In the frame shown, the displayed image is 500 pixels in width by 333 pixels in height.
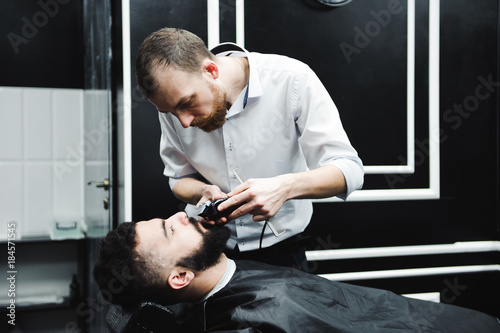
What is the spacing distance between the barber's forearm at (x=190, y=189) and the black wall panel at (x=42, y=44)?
5.99 feet

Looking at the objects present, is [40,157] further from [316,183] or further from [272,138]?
[316,183]

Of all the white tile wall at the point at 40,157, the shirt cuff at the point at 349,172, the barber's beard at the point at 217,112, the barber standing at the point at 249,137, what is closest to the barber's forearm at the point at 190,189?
the barber standing at the point at 249,137

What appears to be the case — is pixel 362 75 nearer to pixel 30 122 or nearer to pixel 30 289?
pixel 30 122

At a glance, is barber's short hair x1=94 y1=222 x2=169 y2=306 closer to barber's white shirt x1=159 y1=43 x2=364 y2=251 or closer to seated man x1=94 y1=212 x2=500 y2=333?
seated man x1=94 y1=212 x2=500 y2=333

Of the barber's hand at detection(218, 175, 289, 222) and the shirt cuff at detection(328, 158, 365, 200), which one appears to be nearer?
the barber's hand at detection(218, 175, 289, 222)

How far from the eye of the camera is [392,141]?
2371 mm

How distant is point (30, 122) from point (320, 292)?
8.49 feet

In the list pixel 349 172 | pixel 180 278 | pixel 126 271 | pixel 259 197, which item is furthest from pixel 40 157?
pixel 349 172

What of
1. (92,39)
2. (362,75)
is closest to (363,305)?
(362,75)

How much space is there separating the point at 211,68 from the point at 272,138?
36cm

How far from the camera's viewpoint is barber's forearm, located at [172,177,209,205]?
175cm

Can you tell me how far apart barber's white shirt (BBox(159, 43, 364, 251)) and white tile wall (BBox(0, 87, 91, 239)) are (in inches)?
69.8

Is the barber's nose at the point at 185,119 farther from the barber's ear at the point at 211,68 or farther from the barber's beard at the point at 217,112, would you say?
the barber's ear at the point at 211,68

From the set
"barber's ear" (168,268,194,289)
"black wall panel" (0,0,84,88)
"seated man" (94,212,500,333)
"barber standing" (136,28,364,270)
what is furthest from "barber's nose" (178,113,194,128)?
"black wall panel" (0,0,84,88)
